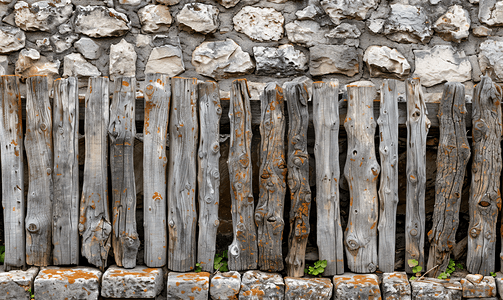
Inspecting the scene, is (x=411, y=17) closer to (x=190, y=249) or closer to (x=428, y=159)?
(x=428, y=159)

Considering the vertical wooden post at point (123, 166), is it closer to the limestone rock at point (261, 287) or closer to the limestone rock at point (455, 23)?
the limestone rock at point (261, 287)

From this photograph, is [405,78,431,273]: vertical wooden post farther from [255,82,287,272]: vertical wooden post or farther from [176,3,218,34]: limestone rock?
[176,3,218,34]: limestone rock

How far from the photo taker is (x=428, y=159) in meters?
2.68

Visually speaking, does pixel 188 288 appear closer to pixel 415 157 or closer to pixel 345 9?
pixel 415 157

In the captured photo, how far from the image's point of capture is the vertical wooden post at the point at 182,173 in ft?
7.78

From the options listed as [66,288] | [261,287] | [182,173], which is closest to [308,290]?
[261,287]

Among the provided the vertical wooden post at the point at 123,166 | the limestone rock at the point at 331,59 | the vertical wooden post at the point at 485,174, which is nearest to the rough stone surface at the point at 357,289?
the vertical wooden post at the point at 485,174

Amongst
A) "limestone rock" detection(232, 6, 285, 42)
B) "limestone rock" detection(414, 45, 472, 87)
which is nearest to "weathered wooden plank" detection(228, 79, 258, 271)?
"limestone rock" detection(232, 6, 285, 42)

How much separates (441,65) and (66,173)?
293 cm

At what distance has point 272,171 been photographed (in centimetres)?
236

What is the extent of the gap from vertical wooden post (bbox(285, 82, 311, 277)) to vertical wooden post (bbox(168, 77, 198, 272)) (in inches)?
23.7

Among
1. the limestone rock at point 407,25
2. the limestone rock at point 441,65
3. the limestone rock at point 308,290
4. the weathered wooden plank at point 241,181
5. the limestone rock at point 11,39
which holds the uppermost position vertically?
the limestone rock at point 407,25

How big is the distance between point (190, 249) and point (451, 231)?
1.67 m

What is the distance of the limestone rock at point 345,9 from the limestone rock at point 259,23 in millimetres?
386
